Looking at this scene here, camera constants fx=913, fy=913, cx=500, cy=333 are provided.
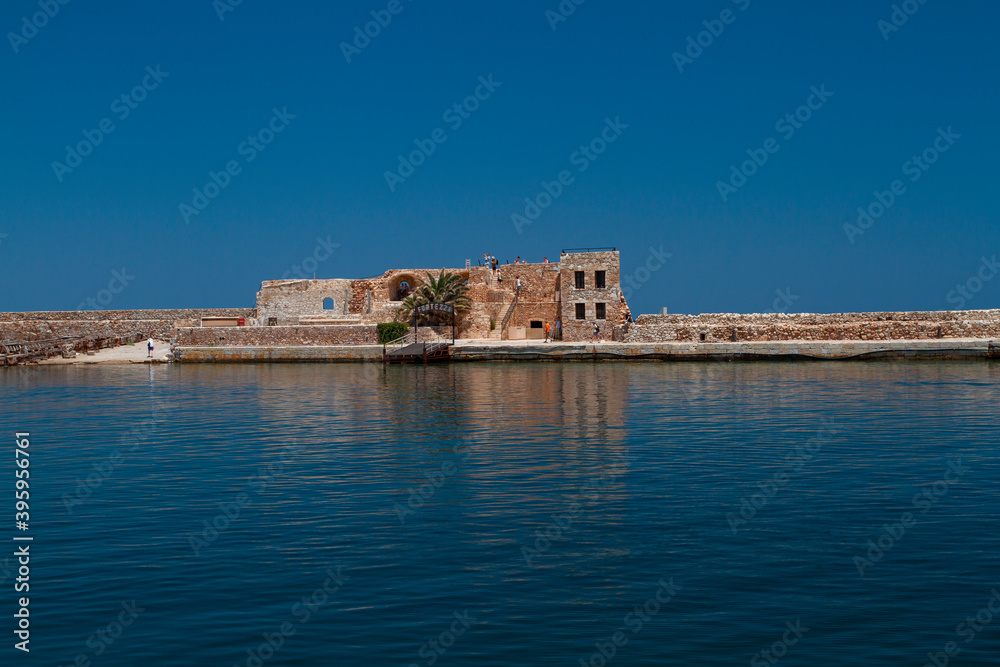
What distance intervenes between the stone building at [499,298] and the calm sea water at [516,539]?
82.8 ft

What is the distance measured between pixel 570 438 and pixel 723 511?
20.0ft

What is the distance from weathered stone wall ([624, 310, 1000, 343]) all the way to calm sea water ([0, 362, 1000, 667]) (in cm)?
2151

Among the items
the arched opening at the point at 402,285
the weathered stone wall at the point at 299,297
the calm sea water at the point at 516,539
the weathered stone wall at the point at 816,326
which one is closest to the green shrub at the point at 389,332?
the arched opening at the point at 402,285

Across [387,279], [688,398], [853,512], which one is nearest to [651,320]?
[387,279]

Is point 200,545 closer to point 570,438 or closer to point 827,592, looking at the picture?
point 827,592

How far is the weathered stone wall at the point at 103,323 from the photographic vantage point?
166 ft

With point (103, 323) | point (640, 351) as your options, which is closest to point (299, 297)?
point (103, 323)

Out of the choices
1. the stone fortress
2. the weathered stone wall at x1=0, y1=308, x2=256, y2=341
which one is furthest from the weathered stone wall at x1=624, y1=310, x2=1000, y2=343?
the weathered stone wall at x1=0, y1=308, x2=256, y2=341

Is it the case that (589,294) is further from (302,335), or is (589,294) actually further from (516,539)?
(516,539)

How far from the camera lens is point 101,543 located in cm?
937

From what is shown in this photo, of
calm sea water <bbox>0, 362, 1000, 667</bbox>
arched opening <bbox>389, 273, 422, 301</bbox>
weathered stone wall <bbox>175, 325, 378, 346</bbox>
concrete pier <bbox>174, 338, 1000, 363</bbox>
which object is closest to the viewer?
calm sea water <bbox>0, 362, 1000, 667</bbox>

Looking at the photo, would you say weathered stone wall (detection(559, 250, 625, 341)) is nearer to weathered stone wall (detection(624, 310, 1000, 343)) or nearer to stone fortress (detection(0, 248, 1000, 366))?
stone fortress (detection(0, 248, 1000, 366))

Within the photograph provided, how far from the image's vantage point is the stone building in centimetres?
4484

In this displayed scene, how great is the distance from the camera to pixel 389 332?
145ft
